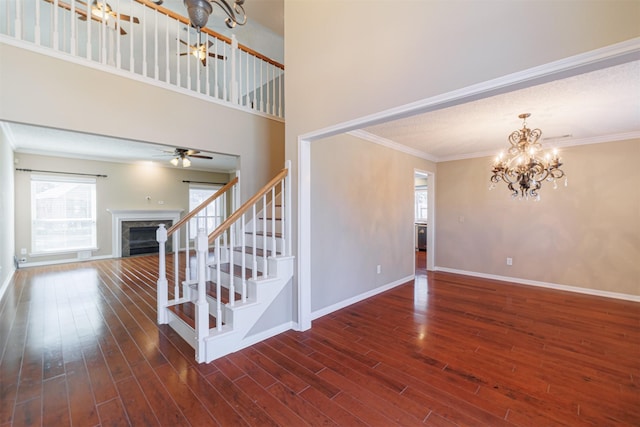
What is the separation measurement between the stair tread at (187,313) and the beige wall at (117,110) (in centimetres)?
152

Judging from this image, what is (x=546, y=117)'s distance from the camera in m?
3.21

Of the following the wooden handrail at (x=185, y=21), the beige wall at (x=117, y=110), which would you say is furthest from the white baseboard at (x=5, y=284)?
the wooden handrail at (x=185, y=21)

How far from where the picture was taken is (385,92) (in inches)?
77.9

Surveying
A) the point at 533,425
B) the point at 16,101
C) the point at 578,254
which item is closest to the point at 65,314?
the point at 16,101

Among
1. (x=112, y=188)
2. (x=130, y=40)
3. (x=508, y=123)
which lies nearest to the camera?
(x=130, y=40)

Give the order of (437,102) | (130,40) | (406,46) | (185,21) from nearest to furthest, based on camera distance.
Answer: (437,102) < (406,46) < (130,40) < (185,21)

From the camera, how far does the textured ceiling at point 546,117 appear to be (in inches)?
93.7

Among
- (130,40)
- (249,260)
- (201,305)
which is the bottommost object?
(201,305)

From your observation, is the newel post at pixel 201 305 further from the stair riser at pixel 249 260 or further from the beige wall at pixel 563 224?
the beige wall at pixel 563 224

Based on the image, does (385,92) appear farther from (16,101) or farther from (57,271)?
(57,271)

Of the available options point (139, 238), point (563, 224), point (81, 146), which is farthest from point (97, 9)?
point (563, 224)

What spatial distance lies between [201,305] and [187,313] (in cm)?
82

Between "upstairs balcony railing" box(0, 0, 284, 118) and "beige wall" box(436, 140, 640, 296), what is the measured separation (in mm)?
4096

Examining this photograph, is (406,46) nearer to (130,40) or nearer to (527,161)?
(527,161)
